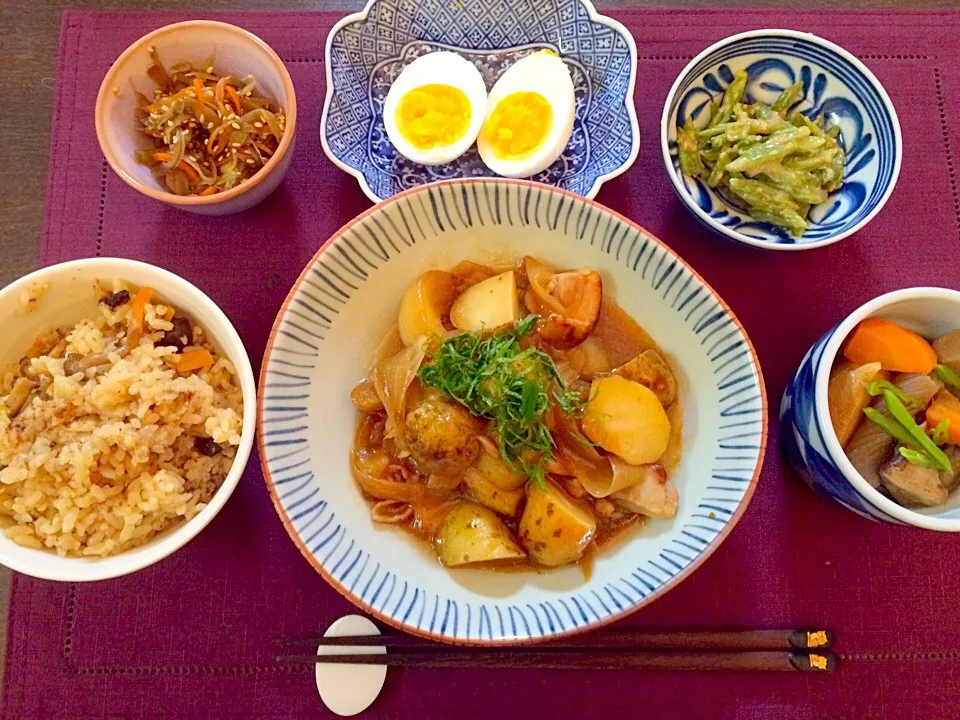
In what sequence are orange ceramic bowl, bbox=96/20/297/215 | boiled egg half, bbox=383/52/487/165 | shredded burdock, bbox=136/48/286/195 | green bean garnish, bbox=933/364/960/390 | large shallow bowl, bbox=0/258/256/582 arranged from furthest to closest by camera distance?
1. boiled egg half, bbox=383/52/487/165
2. shredded burdock, bbox=136/48/286/195
3. orange ceramic bowl, bbox=96/20/297/215
4. green bean garnish, bbox=933/364/960/390
5. large shallow bowl, bbox=0/258/256/582

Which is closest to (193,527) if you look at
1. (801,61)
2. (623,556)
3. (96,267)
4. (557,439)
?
(96,267)

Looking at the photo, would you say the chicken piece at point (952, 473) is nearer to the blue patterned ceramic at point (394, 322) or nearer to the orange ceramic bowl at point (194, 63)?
the blue patterned ceramic at point (394, 322)

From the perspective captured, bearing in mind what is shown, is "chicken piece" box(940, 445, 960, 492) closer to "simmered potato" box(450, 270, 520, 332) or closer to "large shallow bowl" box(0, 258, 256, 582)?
"simmered potato" box(450, 270, 520, 332)

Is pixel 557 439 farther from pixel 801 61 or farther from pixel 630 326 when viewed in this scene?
pixel 801 61

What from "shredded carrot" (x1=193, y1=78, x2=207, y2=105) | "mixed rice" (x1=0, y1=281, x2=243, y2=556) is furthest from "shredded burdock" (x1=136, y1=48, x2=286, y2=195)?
"mixed rice" (x1=0, y1=281, x2=243, y2=556)

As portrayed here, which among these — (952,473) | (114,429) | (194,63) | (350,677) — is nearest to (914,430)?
(952,473)

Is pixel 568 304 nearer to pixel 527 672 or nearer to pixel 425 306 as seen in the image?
pixel 425 306
